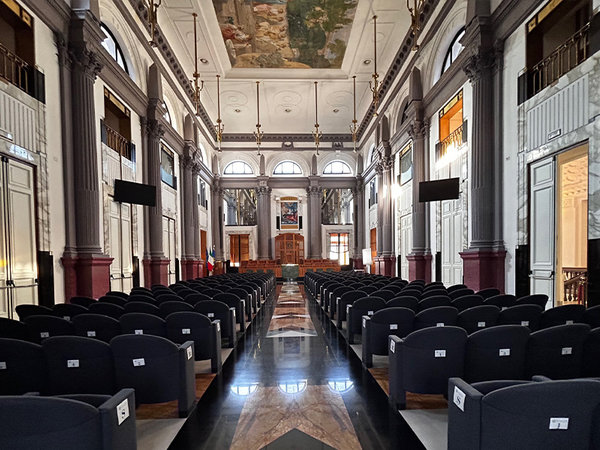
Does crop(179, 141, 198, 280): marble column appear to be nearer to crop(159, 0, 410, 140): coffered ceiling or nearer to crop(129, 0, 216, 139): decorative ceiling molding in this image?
crop(129, 0, 216, 139): decorative ceiling molding

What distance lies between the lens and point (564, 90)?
19.7 ft

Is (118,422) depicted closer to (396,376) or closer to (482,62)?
(396,376)

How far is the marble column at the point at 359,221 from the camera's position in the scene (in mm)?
23422

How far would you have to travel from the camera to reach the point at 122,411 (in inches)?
68.7

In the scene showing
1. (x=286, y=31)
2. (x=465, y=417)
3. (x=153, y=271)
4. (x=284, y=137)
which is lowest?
(x=153, y=271)

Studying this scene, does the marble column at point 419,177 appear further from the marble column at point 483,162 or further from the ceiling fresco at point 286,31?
the marble column at point 483,162

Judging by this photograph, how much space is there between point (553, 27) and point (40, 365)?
9.26m

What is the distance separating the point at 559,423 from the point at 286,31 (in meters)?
14.5

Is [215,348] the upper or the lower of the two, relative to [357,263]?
upper

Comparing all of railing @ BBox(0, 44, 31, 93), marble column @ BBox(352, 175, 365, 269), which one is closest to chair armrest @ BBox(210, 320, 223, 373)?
railing @ BBox(0, 44, 31, 93)

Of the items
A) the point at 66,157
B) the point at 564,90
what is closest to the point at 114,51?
the point at 66,157

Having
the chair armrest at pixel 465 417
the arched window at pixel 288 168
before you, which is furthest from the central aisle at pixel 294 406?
the arched window at pixel 288 168

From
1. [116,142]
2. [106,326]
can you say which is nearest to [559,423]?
[106,326]

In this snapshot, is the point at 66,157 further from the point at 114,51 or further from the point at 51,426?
the point at 51,426
